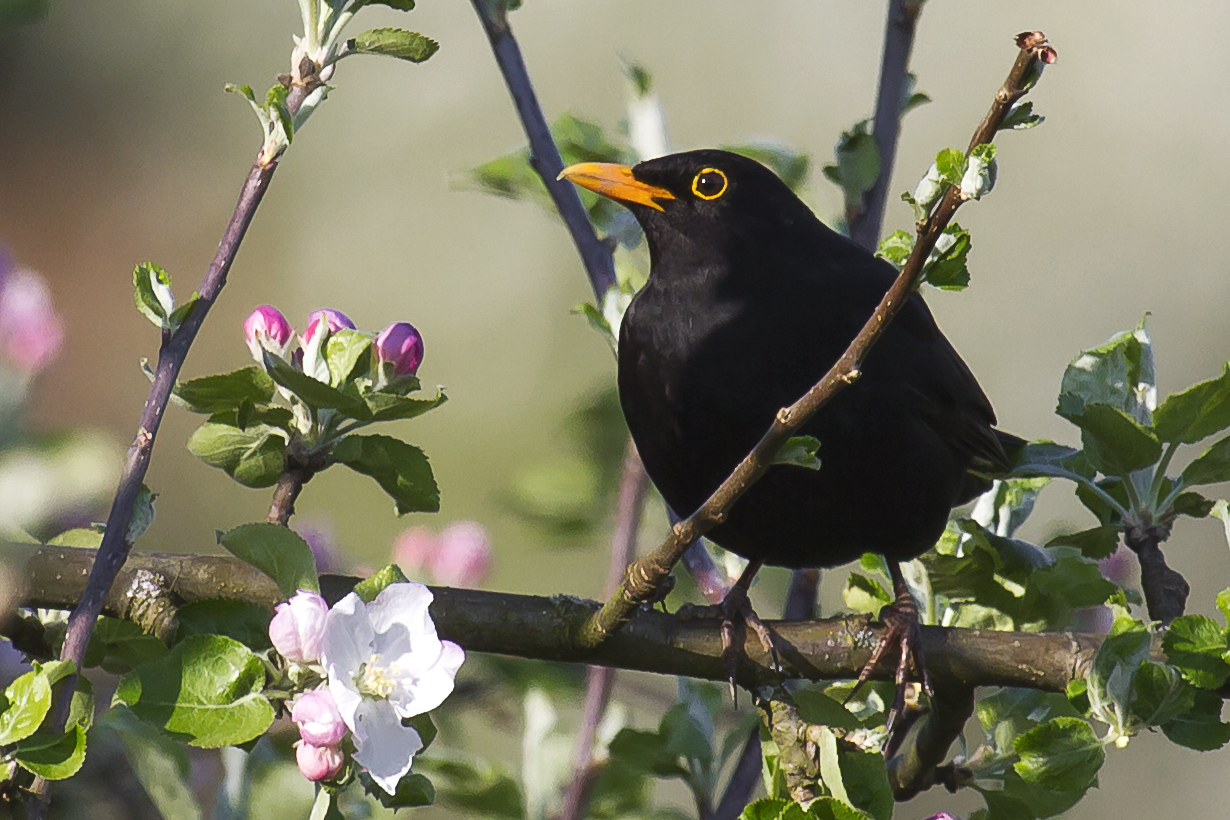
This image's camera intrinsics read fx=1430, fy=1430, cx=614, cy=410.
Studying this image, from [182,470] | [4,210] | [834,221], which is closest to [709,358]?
[834,221]

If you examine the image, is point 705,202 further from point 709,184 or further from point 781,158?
point 781,158

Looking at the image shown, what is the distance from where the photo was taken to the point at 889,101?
324cm

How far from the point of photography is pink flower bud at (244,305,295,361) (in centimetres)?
204

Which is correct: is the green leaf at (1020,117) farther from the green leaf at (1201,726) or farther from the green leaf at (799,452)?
the green leaf at (1201,726)

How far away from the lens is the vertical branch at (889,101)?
124 inches

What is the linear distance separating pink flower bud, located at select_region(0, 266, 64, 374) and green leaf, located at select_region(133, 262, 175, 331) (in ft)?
0.80

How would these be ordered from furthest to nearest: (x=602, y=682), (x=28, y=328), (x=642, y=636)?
1. (x=602, y=682)
2. (x=642, y=636)
3. (x=28, y=328)

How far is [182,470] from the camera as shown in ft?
26.3

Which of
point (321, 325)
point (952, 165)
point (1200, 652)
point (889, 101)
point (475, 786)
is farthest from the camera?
point (889, 101)

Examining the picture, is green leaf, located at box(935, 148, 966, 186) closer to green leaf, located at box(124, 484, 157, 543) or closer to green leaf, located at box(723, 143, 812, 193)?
green leaf, located at box(124, 484, 157, 543)

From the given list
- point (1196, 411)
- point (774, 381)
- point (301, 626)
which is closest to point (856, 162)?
point (774, 381)

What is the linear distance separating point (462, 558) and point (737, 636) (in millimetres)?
1271

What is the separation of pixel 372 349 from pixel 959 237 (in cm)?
88

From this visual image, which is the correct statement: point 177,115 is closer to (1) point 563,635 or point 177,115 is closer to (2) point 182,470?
(2) point 182,470
